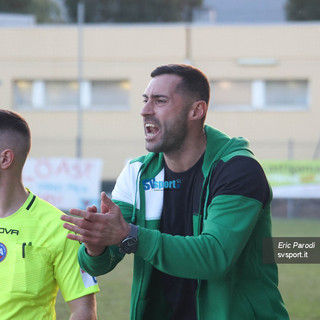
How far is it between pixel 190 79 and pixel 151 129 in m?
0.32

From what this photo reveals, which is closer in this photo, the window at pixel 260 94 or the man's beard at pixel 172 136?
the man's beard at pixel 172 136

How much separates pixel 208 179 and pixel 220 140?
10.2 inches

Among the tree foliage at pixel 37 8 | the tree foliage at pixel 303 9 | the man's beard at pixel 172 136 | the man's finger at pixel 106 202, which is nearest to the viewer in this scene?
the man's finger at pixel 106 202

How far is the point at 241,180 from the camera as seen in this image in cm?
264

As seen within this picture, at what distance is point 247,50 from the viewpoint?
21.9 metres

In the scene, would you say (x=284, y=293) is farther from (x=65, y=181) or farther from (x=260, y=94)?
(x=260, y=94)

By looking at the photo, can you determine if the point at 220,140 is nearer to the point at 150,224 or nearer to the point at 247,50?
the point at 150,224

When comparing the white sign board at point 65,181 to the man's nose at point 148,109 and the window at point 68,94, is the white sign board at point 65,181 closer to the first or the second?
the window at point 68,94

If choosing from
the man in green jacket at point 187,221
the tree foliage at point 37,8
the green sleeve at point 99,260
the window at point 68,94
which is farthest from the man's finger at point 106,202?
the tree foliage at point 37,8

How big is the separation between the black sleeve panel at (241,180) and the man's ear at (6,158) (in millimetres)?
1061

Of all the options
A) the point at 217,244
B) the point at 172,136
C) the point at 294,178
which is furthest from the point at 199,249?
the point at 294,178

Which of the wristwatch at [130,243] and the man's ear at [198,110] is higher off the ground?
the man's ear at [198,110]

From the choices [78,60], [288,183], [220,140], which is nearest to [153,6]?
[78,60]

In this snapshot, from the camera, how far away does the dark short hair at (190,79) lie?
10.0 ft
